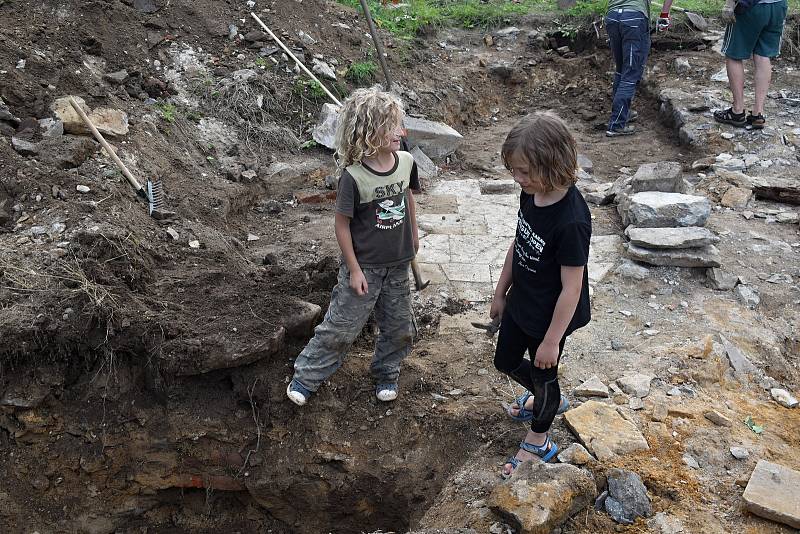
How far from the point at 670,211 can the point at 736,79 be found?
2991 mm

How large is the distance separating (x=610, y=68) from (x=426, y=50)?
2.72 meters

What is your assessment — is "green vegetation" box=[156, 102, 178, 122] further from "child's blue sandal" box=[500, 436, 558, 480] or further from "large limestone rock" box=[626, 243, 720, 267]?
"child's blue sandal" box=[500, 436, 558, 480]

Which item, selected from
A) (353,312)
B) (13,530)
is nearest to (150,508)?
(13,530)

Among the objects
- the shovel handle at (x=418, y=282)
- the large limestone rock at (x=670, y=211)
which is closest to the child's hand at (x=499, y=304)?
the shovel handle at (x=418, y=282)

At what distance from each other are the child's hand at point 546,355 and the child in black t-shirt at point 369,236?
0.84m

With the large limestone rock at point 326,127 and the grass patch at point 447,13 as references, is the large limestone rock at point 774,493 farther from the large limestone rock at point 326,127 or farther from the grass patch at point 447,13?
the grass patch at point 447,13

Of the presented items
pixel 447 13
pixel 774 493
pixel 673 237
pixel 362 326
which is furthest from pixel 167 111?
pixel 447 13

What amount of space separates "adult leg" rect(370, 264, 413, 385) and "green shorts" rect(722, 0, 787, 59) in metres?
5.58

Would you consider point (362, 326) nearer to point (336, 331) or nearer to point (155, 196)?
point (336, 331)

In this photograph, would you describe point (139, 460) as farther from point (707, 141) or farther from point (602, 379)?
point (707, 141)

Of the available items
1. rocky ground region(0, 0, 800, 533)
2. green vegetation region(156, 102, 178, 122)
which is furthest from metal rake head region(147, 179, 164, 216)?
green vegetation region(156, 102, 178, 122)

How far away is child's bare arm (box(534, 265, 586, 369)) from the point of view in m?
2.50

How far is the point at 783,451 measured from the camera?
10.3 feet

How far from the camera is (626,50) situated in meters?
7.79
